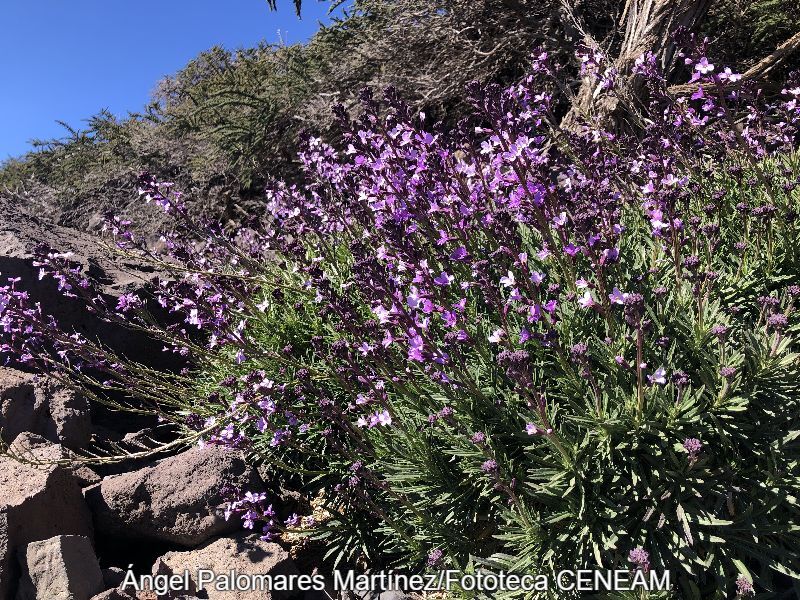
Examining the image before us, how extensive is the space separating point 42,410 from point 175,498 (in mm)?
1793

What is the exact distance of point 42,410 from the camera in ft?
16.1

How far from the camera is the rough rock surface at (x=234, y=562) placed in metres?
3.34

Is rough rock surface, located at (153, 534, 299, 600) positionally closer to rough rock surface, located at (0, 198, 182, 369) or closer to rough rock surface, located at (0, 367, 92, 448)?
rough rock surface, located at (0, 367, 92, 448)

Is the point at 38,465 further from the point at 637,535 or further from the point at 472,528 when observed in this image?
A: the point at 637,535

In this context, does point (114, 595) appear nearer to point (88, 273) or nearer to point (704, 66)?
point (88, 273)

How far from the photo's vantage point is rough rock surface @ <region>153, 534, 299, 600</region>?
131 inches

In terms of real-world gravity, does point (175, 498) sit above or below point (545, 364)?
below

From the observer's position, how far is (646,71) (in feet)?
12.5

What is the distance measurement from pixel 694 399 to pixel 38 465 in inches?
153

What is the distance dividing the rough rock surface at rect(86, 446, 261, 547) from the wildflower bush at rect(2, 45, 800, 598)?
177 mm

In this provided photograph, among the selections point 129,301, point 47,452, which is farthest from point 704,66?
point 47,452

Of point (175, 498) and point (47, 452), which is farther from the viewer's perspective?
point (47, 452)

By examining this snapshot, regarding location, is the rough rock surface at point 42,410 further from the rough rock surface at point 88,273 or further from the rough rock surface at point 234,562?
the rough rock surface at point 234,562

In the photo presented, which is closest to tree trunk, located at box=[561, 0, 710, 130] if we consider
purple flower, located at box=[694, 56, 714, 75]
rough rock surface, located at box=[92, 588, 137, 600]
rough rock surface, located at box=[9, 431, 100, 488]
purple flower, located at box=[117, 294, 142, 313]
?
purple flower, located at box=[694, 56, 714, 75]
